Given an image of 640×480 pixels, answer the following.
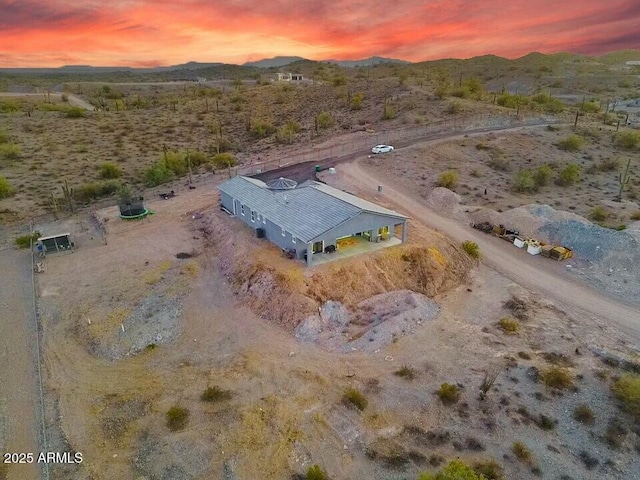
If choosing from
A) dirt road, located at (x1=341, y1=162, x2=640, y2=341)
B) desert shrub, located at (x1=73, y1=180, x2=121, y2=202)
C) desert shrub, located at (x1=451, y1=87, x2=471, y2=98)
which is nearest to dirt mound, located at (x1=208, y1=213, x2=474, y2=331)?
dirt road, located at (x1=341, y1=162, x2=640, y2=341)

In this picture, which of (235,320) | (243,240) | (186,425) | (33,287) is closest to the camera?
(186,425)

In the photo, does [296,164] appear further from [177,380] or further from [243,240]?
[177,380]

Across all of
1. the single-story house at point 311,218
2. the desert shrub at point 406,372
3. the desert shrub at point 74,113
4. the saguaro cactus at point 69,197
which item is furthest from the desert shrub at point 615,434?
the desert shrub at point 74,113

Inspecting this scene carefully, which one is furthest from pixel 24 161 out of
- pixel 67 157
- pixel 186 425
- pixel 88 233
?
pixel 186 425

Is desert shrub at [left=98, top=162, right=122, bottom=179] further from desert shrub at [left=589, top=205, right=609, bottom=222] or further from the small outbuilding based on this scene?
desert shrub at [left=589, top=205, right=609, bottom=222]

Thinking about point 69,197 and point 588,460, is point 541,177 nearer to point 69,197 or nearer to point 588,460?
point 588,460

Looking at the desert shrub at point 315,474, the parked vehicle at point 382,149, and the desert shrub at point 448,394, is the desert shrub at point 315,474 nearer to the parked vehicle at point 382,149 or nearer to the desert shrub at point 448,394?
the desert shrub at point 448,394
